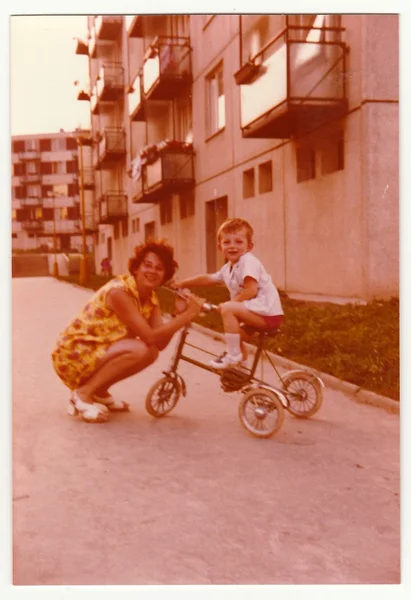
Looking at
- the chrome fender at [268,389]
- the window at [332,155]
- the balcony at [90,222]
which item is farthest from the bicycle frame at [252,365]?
the window at [332,155]

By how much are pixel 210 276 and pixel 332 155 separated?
41.4 inches

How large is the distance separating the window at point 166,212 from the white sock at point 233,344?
76 cm

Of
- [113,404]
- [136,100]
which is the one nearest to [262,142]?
[136,100]

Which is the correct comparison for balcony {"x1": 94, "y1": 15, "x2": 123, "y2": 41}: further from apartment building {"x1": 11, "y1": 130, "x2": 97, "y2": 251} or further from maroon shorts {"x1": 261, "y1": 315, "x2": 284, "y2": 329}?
maroon shorts {"x1": 261, "y1": 315, "x2": 284, "y2": 329}

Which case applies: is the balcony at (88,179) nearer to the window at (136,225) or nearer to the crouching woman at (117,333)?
the window at (136,225)

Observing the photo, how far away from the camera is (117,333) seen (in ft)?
13.9

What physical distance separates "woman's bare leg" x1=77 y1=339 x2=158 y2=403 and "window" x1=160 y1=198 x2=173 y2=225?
73 centimetres

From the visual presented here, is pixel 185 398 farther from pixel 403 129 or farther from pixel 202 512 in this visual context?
pixel 403 129

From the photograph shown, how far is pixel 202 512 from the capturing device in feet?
12.1

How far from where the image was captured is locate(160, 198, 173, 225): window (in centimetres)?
416

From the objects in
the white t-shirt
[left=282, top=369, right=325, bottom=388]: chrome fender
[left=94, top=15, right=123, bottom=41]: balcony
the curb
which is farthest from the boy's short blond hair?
[left=94, top=15, right=123, bottom=41]: balcony

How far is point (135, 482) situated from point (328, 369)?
130 cm

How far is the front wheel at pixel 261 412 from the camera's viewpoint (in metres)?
4.04
